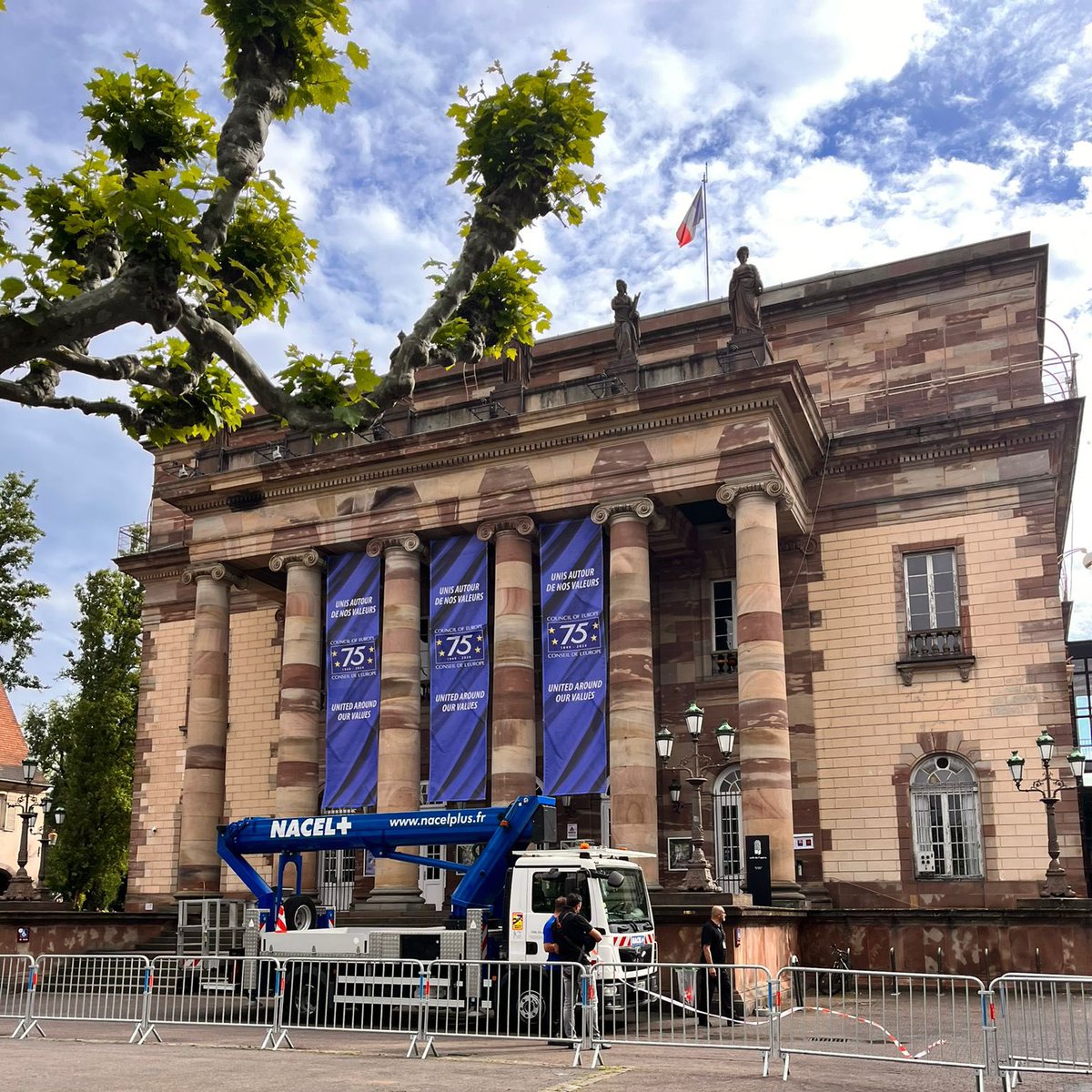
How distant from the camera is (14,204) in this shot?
8312mm

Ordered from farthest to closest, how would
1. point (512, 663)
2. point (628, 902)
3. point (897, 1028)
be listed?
point (512, 663)
point (628, 902)
point (897, 1028)

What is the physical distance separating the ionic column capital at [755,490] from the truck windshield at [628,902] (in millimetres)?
10135

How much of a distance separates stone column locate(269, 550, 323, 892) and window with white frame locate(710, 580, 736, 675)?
996cm

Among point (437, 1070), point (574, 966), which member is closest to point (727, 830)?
point (574, 966)

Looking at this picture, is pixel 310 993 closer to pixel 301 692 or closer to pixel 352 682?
pixel 352 682

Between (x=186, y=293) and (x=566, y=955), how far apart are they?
386 inches

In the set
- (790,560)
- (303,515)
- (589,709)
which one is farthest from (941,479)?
(303,515)

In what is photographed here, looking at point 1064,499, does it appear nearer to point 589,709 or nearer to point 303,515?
point 589,709

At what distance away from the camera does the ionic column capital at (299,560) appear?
105 ft

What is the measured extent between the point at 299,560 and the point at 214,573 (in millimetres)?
2728

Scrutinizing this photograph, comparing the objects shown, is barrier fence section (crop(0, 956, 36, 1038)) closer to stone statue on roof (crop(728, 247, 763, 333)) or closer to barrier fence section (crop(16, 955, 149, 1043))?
barrier fence section (crop(16, 955, 149, 1043))

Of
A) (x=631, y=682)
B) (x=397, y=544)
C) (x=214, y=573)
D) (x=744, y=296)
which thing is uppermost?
(x=744, y=296)

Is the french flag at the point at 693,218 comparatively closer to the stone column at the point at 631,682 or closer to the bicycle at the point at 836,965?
the stone column at the point at 631,682

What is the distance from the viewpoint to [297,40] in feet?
35.1
